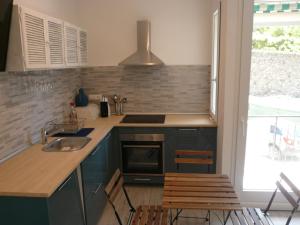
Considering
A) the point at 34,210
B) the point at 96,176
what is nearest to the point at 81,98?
the point at 96,176

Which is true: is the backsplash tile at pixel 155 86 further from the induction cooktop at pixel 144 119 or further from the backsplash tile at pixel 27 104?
the backsplash tile at pixel 27 104

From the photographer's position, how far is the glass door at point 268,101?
101 inches

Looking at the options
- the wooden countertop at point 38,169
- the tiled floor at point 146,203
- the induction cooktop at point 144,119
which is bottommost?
the tiled floor at point 146,203

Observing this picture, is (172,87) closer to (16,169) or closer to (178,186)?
(178,186)

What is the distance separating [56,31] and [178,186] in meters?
1.85

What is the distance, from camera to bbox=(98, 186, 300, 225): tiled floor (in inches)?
104

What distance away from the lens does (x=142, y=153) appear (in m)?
3.31

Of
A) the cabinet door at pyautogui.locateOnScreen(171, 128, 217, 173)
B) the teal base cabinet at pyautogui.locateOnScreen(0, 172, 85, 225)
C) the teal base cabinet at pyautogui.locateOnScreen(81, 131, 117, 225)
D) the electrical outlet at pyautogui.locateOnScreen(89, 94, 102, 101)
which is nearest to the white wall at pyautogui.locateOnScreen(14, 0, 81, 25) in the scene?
the electrical outlet at pyautogui.locateOnScreen(89, 94, 102, 101)

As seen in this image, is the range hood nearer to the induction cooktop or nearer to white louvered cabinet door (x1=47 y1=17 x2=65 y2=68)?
the induction cooktop

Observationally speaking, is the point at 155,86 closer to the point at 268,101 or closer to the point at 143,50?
the point at 143,50

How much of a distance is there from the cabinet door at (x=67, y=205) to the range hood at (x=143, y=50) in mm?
1836

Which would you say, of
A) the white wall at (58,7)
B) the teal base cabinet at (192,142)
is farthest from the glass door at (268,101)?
the white wall at (58,7)

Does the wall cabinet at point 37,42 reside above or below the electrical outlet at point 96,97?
above

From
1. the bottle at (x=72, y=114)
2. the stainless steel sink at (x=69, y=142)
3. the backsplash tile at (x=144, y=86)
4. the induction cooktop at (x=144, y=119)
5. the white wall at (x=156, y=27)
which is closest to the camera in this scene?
the stainless steel sink at (x=69, y=142)
